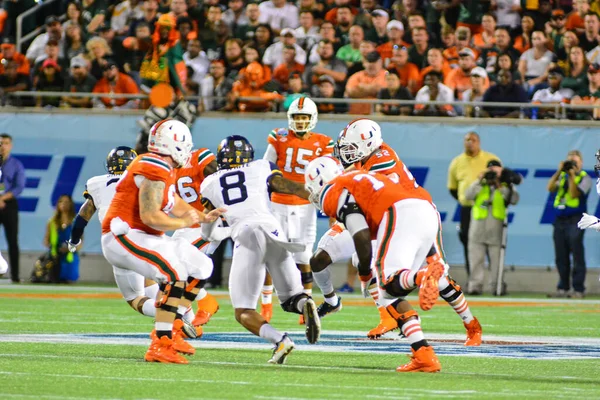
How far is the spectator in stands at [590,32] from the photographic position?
53.3 feet

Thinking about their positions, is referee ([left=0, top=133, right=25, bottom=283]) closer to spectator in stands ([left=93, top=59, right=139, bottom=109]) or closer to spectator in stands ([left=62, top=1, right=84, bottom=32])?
spectator in stands ([left=93, top=59, right=139, bottom=109])

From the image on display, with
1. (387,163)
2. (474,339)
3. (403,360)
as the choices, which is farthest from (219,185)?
(474,339)

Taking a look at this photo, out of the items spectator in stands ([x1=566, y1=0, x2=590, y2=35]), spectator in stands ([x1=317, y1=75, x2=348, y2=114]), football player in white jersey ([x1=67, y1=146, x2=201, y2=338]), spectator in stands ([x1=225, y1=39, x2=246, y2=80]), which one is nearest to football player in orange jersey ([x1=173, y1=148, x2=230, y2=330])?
football player in white jersey ([x1=67, y1=146, x2=201, y2=338])

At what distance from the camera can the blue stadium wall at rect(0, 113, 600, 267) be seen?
16.3 meters

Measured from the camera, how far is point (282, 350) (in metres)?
7.65

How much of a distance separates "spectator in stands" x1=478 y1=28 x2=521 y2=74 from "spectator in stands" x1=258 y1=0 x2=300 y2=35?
291cm

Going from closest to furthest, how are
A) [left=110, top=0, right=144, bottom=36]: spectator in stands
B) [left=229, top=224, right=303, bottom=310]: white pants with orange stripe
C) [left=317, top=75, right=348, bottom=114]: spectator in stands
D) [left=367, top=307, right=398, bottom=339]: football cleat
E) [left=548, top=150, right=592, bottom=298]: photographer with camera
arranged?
1. [left=229, top=224, right=303, bottom=310]: white pants with orange stripe
2. [left=367, top=307, right=398, bottom=339]: football cleat
3. [left=548, top=150, right=592, bottom=298]: photographer with camera
4. [left=317, top=75, right=348, bottom=114]: spectator in stands
5. [left=110, top=0, right=144, bottom=36]: spectator in stands

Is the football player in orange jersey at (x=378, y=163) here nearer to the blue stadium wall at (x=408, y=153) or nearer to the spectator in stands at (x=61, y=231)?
the blue stadium wall at (x=408, y=153)

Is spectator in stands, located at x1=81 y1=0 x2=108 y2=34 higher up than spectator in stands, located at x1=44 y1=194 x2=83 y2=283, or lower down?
higher up

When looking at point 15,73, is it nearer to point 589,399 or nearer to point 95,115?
point 95,115

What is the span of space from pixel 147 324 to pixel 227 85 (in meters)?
6.40

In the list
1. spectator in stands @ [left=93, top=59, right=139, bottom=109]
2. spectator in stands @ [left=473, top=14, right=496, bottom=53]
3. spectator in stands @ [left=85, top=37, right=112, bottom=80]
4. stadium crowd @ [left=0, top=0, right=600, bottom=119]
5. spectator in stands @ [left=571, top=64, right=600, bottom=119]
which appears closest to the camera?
spectator in stands @ [left=571, top=64, right=600, bottom=119]

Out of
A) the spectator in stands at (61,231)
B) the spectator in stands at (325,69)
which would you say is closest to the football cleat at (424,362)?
the spectator in stands at (325,69)

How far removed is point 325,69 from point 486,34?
231cm
